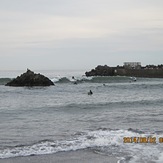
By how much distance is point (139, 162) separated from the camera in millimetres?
7395

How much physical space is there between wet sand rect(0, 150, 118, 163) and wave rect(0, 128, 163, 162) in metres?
0.30

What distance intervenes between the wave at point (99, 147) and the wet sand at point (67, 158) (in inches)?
11.8

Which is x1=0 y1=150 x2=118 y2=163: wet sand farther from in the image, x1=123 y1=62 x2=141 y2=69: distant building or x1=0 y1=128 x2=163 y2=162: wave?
x1=123 y1=62 x2=141 y2=69: distant building

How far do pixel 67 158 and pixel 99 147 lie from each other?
1.55m

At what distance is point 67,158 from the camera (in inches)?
312

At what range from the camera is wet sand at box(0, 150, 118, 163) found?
763 cm

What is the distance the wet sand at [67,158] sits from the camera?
7633 mm

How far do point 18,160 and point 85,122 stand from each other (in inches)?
255

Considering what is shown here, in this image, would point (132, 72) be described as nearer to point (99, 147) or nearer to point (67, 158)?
point (99, 147)
